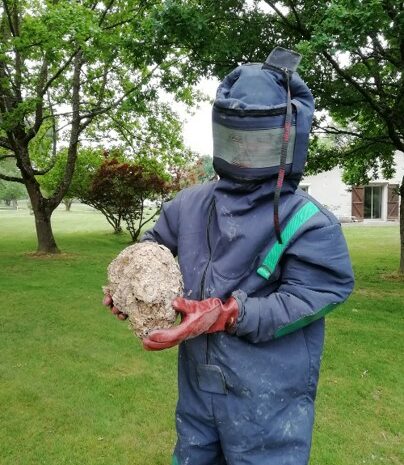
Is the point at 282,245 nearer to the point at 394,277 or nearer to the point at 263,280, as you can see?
the point at 263,280

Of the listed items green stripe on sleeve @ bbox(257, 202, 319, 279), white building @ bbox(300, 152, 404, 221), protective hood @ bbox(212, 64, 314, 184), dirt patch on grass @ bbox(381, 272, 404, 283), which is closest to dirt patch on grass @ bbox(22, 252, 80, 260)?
dirt patch on grass @ bbox(381, 272, 404, 283)

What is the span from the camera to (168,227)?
2084mm

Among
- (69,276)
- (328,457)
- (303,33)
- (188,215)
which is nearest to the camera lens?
(188,215)

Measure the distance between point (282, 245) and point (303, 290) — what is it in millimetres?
170

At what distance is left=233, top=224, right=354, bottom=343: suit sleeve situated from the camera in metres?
1.60

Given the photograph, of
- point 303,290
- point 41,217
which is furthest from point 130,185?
point 303,290

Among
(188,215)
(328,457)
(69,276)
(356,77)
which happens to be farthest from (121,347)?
(356,77)

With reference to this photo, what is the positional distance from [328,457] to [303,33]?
6.74 metres

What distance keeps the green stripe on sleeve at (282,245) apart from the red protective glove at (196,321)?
169 millimetres

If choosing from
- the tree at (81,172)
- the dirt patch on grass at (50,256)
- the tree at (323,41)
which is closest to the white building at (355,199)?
the tree at (81,172)

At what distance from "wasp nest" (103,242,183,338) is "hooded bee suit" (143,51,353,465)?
13cm

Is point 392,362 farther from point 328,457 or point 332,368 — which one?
point 328,457

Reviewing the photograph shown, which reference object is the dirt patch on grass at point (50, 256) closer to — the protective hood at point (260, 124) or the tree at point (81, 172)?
the tree at point (81, 172)

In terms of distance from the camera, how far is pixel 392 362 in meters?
5.57
